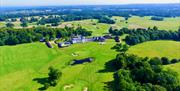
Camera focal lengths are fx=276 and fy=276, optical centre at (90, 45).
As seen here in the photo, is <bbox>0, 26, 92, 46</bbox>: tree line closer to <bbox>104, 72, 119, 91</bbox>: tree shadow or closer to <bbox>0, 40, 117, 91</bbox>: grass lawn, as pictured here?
<bbox>0, 40, 117, 91</bbox>: grass lawn

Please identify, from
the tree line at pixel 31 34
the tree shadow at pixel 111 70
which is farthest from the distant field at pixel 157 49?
the tree line at pixel 31 34

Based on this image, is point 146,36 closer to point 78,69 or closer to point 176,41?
point 176,41

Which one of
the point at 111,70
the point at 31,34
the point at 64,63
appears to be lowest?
the point at 64,63

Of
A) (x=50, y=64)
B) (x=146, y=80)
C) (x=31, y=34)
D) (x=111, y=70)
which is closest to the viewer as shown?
(x=146, y=80)

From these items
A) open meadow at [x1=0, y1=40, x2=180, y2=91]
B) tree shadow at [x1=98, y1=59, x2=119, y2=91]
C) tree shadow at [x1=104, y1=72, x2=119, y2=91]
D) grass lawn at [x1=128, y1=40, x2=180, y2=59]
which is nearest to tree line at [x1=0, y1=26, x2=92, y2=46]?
open meadow at [x1=0, y1=40, x2=180, y2=91]

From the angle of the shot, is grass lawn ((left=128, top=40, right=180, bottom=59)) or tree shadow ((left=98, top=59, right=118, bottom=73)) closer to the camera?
tree shadow ((left=98, top=59, right=118, bottom=73))

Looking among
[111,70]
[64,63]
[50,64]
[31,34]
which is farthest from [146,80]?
[31,34]

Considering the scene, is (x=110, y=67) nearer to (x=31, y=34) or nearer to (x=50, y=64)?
(x=50, y=64)
